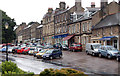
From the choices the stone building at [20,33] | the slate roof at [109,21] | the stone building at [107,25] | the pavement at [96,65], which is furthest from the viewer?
the stone building at [20,33]

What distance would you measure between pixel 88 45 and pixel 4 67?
84.2 feet

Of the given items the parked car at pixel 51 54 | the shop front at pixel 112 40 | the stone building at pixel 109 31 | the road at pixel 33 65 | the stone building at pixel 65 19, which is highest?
the stone building at pixel 65 19

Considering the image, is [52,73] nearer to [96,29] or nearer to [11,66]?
[11,66]

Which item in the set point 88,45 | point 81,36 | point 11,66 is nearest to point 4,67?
point 11,66

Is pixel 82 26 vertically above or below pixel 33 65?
above

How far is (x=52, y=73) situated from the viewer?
9883 millimetres

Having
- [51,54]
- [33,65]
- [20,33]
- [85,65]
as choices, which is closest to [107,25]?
[51,54]

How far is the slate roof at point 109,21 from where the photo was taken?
37475 millimetres

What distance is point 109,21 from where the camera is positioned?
39781mm

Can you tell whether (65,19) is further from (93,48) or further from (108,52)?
(108,52)

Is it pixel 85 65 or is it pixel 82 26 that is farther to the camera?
pixel 82 26

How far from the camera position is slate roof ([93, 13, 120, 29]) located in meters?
37.5

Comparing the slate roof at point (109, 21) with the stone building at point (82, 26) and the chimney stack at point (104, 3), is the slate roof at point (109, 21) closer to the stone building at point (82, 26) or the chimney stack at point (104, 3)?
the chimney stack at point (104, 3)

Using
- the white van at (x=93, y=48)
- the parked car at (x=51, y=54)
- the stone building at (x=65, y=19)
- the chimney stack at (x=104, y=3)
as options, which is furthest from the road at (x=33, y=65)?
the stone building at (x=65, y=19)
